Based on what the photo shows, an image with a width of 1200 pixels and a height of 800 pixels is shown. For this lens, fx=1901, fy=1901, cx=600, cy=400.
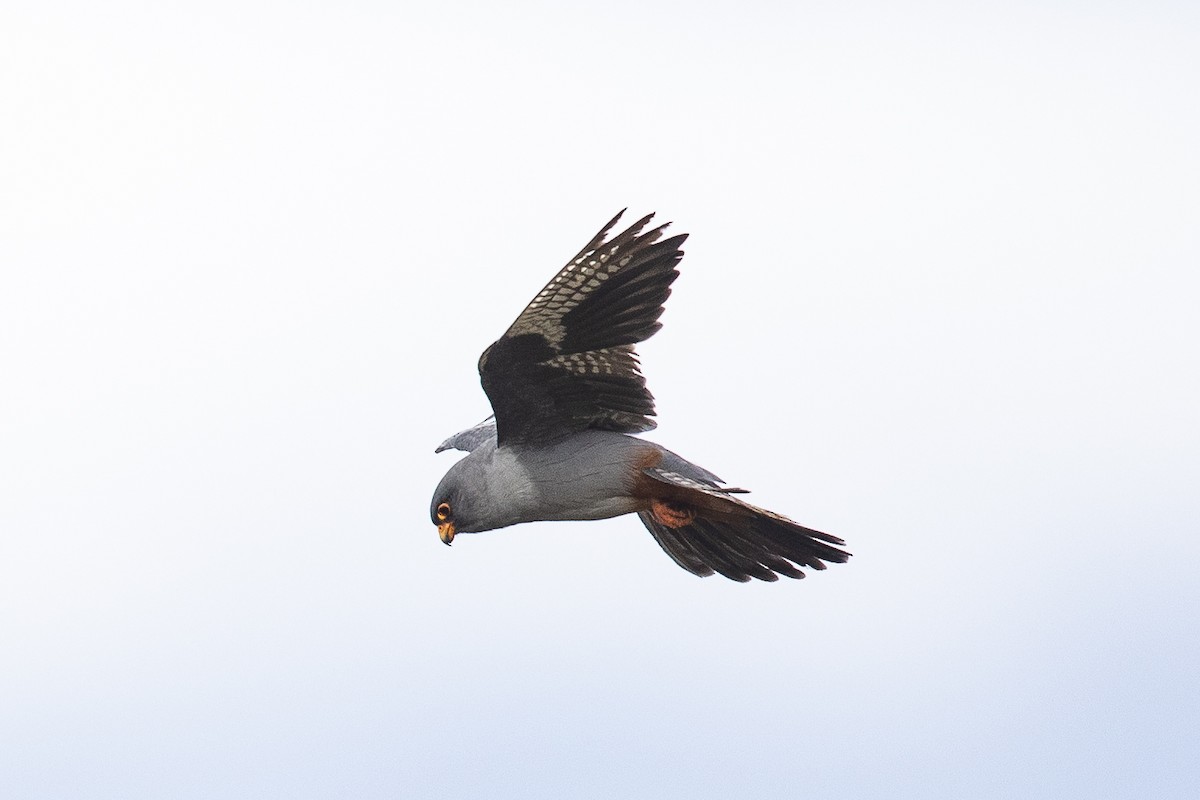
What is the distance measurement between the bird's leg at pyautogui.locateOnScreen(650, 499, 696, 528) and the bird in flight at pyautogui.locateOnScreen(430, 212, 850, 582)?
0.03ft

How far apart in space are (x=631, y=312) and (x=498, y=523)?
174 centimetres

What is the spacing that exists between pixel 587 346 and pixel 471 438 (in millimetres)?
2342

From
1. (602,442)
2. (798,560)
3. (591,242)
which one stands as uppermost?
(591,242)

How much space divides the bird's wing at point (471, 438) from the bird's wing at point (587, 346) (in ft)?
4.98

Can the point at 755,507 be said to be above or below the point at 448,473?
below

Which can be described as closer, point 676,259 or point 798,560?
point 676,259

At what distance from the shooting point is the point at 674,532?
543 inches

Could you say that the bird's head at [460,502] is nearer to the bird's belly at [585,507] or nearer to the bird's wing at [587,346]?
the bird's wing at [587,346]

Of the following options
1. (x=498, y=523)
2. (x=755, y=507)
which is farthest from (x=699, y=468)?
(x=498, y=523)

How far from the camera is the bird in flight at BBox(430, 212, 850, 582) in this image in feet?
41.6

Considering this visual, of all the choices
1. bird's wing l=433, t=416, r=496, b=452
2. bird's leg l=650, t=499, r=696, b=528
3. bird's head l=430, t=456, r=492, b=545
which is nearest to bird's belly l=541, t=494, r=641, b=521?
bird's leg l=650, t=499, r=696, b=528

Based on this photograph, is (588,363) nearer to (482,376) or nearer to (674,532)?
(482,376)

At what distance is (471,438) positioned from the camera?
14.9m

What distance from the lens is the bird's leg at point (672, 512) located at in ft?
44.4
